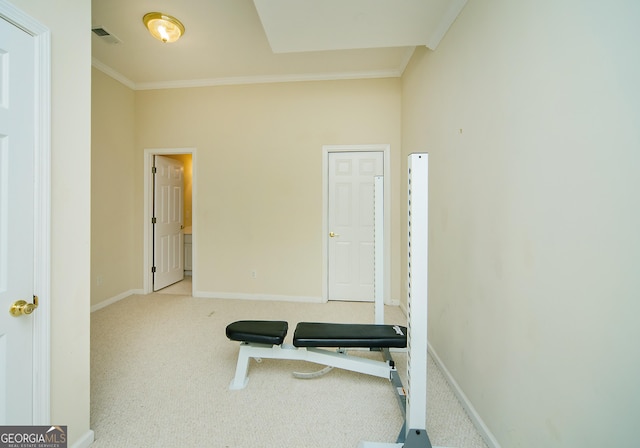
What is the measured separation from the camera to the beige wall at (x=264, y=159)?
11.6ft

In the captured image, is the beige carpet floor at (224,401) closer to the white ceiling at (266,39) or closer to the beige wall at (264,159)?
the beige wall at (264,159)

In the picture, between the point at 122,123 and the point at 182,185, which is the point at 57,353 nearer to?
the point at 122,123

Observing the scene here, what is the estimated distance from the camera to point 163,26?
8.14ft

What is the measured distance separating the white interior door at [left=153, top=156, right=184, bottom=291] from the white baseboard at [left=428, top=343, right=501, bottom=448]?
413 centimetres

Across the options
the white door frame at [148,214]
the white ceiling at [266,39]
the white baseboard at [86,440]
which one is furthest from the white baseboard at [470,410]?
the white door frame at [148,214]

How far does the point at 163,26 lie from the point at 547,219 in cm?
345

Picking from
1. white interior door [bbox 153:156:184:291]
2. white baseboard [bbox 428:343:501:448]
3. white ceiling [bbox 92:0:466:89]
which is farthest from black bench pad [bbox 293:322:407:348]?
white interior door [bbox 153:156:184:291]

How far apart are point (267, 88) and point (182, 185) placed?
244 cm

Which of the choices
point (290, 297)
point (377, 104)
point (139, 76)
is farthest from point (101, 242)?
point (377, 104)

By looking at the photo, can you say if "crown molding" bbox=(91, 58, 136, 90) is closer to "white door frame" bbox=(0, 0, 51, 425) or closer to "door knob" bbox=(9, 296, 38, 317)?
"white door frame" bbox=(0, 0, 51, 425)

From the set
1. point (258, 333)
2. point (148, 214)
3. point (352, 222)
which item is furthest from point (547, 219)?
point (148, 214)

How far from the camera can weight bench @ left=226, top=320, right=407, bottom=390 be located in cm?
179

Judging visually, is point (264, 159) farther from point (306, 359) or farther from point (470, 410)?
point (470, 410)

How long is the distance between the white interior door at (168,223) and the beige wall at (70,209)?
9.53ft
